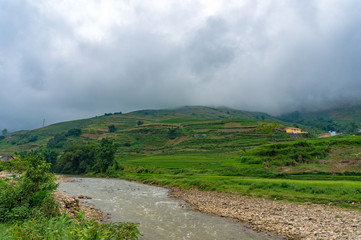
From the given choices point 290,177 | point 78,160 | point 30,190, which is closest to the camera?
point 30,190

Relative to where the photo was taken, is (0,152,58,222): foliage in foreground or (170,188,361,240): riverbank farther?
(170,188,361,240): riverbank

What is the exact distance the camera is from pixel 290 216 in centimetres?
1934

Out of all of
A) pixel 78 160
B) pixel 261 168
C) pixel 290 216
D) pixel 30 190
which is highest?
pixel 30 190

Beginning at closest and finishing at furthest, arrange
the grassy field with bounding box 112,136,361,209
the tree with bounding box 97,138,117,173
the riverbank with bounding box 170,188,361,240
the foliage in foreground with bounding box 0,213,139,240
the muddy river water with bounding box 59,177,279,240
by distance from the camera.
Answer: the foliage in foreground with bounding box 0,213,139,240 → the riverbank with bounding box 170,188,361,240 → the muddy river water with bounding box 59,177,279,240 → the grassy field with bounding box 112,136,361,209 → the tree with bounding box 97,138,117,173

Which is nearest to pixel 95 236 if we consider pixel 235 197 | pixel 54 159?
pixel 235 197

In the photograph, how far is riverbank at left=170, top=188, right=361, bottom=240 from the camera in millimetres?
15320

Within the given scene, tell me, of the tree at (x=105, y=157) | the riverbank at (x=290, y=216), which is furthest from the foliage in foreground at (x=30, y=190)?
the tree at (x=105, y=157)

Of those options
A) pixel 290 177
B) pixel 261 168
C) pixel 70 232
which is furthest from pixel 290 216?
pixel 261 168

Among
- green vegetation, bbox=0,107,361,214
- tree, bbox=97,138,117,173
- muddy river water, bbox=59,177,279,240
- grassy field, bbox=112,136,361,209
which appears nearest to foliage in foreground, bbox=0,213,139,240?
muddy river water, bbox=59,177,279,240

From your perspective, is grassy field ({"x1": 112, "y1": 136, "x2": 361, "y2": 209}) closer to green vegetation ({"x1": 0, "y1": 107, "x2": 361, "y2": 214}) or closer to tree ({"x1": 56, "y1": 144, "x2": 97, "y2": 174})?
green vegetation ({"x1": 0, "y1": 107, "x2": 361, "y2": 214})

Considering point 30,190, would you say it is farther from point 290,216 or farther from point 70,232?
point 290,216

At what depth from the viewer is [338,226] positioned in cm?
1603

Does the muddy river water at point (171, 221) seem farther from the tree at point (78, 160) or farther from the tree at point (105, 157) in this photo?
the tree at point (78, 160)

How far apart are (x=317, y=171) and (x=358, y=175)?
229 inches
